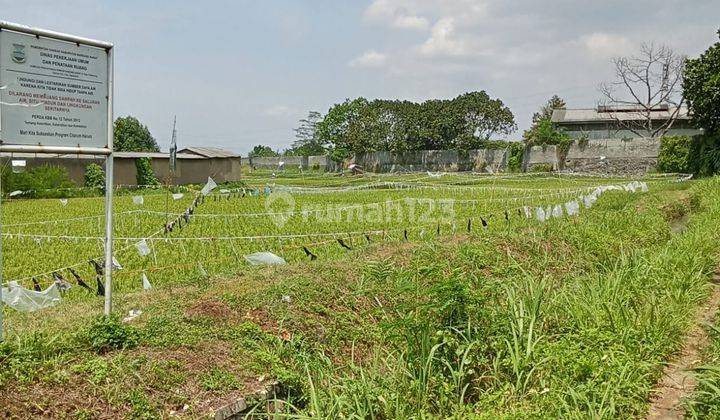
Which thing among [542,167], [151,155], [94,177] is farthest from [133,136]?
[542,167]

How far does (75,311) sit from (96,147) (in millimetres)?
1974

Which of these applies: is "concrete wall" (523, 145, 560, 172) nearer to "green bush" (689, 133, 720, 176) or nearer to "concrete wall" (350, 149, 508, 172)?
"concrete wall" (350, 149, 508, 172)

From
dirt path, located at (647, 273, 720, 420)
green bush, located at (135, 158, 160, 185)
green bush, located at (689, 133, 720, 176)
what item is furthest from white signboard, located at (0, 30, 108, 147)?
green bush, located at (135, 158, 160, 185)

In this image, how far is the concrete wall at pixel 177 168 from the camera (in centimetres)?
3231

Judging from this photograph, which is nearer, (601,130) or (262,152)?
(601,130)

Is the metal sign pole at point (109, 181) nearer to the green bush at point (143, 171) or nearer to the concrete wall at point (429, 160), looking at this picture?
the green bush at point (143, 171)

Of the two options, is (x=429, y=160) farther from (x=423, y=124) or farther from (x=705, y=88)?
(x=705, y=88)

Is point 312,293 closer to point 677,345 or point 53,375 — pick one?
point 53,375

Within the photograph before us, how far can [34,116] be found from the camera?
3920 mm

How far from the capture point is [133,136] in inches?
2169

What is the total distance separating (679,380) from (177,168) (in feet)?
116

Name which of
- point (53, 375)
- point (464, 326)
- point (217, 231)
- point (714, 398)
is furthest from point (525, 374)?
point (217, 231)

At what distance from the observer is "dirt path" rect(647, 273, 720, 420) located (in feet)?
13.5

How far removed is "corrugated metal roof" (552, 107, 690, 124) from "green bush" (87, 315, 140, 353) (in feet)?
168
